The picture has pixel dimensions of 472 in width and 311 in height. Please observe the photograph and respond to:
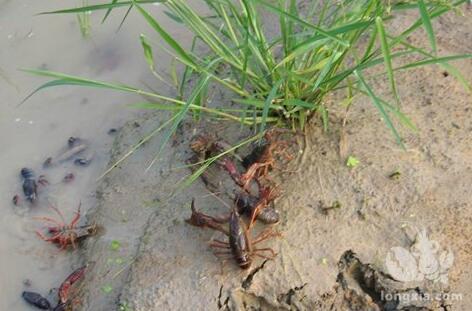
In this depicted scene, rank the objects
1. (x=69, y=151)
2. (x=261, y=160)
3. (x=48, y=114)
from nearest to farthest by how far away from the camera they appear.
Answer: (x=261, y=160), (x=69, y=151), (x=48, y=114)

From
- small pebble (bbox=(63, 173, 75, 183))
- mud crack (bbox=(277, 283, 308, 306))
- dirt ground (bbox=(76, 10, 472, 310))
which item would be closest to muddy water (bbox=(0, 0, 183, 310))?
small pebble (bbox=(63, 173, 75, 183))

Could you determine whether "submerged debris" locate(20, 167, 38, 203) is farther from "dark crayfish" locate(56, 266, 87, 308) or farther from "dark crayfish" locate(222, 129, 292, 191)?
"dark crayfish" locate(222, 129, 292, 191)

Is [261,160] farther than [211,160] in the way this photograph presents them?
Yes

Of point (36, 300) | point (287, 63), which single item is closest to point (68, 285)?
point (36, 300)

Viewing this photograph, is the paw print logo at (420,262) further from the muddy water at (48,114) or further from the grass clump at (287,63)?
the muddy water at (48,114)

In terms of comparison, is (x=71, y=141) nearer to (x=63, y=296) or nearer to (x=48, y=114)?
(x=48, y=114)

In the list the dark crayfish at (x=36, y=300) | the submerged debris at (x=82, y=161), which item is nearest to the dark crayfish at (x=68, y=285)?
the dark crayfish at (x=36, y=300)

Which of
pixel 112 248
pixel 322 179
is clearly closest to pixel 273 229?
pixel 322 179
